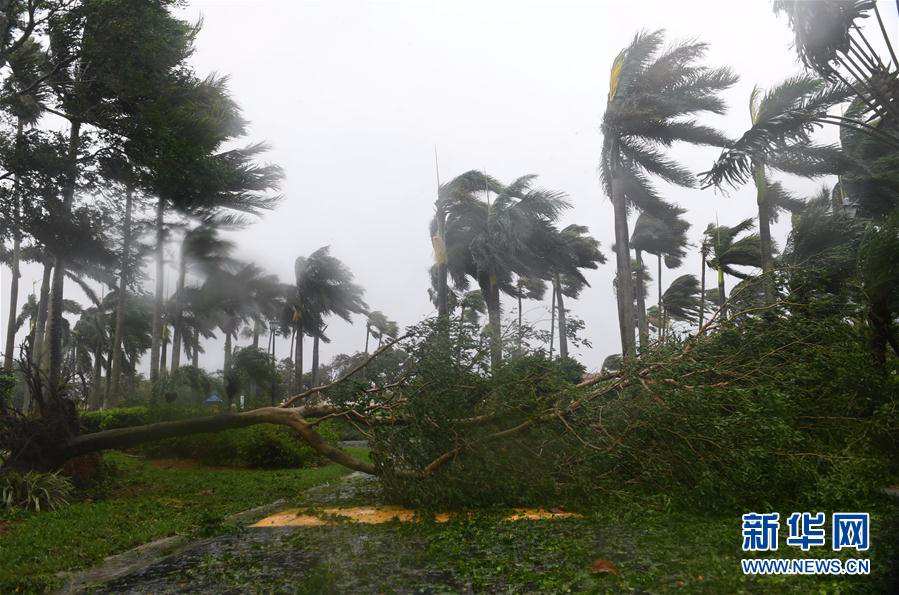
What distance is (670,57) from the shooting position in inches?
741

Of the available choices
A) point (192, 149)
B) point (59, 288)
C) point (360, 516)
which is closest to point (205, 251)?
point (59, 288)

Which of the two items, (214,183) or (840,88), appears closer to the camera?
(840,88)

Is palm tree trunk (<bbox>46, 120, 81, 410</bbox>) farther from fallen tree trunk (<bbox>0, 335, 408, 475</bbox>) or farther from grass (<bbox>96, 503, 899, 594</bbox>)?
grass (<bbox>96, 503, 899, 594</bbox>)

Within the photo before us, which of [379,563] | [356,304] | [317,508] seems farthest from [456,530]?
[356,304]

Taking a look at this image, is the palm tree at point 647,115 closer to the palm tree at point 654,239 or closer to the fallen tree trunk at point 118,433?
the palm tree at point 654,239

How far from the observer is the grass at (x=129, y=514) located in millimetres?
6141

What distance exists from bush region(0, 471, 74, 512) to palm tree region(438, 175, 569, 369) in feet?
59.3

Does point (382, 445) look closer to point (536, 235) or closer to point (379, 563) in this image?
point (379, 563)

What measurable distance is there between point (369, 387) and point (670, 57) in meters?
14.4

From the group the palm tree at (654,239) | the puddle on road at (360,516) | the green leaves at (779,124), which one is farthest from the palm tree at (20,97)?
the palm tree at (654,239)

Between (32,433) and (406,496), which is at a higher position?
(32,433)

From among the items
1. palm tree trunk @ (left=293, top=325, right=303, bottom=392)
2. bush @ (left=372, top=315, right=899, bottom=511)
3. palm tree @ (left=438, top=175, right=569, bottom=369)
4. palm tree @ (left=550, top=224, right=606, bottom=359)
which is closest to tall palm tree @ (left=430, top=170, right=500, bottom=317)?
palm tree @ (left=438, top=175, right=569, bottom=369)

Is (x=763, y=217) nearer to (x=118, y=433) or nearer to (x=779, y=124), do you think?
(x=779, y=124)

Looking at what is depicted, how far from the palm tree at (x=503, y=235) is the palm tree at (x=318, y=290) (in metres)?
11.7
